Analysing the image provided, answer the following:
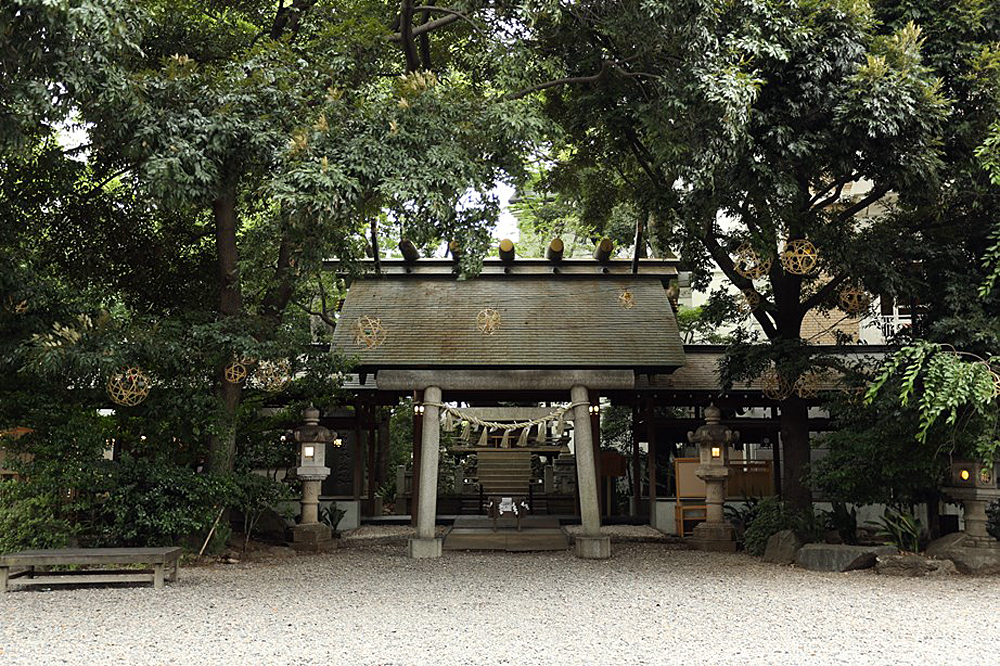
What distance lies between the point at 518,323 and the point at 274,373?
177 inches

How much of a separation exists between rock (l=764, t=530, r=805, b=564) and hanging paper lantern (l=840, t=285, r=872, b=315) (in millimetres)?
3257

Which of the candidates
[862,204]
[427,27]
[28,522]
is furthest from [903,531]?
[28,522]

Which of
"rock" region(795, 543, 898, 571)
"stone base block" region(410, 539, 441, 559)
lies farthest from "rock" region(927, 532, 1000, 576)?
"stone base block" region(410, 539, 441, 559)

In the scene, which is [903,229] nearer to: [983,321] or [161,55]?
[983,321]

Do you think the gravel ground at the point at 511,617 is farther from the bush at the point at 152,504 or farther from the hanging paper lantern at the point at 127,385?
the hanging paper lantern at the point at 127,385

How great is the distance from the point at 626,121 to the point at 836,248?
3.34 m

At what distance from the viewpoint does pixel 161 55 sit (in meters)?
11.6

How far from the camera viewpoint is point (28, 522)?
10.7m

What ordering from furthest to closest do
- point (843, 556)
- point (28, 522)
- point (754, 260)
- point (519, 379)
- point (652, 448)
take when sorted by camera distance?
point (652, 448), point (519, 379), point (754, 260), point (843, 556), point (28, 522)

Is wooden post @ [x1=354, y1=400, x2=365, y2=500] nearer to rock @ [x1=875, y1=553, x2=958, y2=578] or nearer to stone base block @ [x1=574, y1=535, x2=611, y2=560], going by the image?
stone base block @ [x1=574, y1=535, x2=611, y2=560]

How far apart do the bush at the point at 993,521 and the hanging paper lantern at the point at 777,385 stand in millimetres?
3085

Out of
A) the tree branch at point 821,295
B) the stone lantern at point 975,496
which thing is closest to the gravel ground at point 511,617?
the stone lantern at point 975,496

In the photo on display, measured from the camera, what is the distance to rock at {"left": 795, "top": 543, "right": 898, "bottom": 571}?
11.1 meters

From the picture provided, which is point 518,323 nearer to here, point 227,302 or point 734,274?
point 734,274
